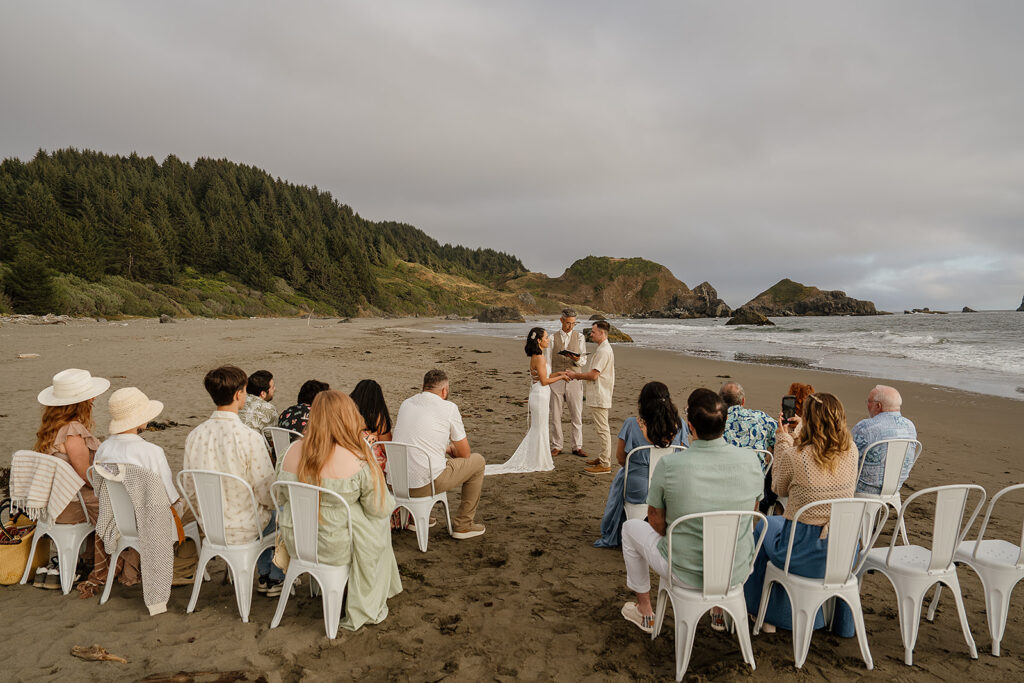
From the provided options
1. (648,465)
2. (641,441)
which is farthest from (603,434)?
(648,465)

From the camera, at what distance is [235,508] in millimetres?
3236

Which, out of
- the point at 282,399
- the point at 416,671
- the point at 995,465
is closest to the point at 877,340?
the point at 995,465

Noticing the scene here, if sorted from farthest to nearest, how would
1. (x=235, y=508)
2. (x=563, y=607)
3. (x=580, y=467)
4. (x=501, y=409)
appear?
(x=501, y=409) < (x=580, y=467) < (x=563, y=607) < (x=235, y=508)

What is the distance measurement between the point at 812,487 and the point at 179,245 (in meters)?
73.0

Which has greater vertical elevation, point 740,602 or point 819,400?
point 819,400

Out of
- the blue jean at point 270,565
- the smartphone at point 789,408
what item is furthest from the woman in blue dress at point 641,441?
the blue jean at point 270,565

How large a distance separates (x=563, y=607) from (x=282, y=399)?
914 centimetres

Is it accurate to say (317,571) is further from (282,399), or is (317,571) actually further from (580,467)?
(282,399)

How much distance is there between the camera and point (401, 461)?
14.2ft

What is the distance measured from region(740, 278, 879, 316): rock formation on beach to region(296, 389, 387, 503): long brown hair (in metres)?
105

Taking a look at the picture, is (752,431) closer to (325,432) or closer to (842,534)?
(842,534)

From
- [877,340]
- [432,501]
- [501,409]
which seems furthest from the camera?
[877,340]

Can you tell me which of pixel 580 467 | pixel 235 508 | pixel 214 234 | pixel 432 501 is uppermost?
pixel 214 234

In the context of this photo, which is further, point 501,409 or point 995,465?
point 501,409
